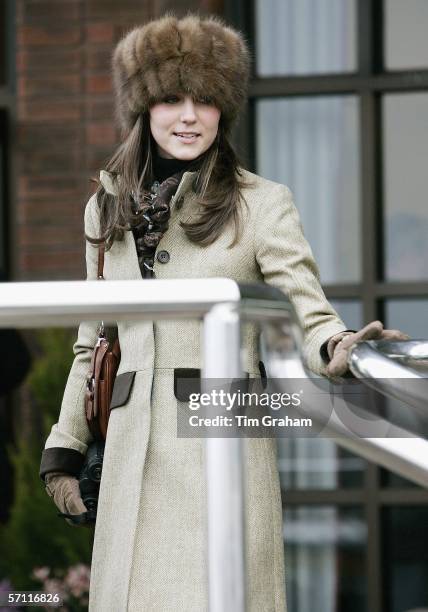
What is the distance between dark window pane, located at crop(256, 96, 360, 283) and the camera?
5012 mm

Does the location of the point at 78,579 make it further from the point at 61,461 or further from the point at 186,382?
the point at 186,382

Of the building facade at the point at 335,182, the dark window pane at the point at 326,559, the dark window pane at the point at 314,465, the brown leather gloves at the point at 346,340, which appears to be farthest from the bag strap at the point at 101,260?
the dark window pane at the point at 326,559

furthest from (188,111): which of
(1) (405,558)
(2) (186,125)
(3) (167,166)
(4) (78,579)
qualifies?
(1) (405,558)

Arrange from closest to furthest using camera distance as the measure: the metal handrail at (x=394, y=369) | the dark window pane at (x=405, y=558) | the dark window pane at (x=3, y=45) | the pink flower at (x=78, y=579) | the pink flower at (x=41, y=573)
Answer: the metal handrail at (x=394, y=369)
the pink flower at (x=78, y=579)
the pink flower at (x=41, y=573)
the dark window pane at (x=405, y=558)
the dark window pane at (x=3, y=45)

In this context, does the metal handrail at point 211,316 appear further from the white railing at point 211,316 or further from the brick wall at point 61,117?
the brick wall at point 61,117

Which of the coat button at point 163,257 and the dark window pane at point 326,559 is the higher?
the coat button at point 163,257

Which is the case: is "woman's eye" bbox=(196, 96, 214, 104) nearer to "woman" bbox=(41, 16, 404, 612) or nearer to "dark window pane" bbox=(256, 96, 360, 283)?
"woman" bbox=(41, 16, 404, 612)

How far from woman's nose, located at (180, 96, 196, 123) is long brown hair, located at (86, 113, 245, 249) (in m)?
0.08

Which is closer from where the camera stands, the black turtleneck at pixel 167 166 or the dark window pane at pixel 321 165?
the black turtleneck at pixel 167 166

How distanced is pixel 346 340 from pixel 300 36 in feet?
11.0

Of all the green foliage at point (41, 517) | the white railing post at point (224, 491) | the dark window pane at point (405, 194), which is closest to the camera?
the white railing post at point (224, 491)

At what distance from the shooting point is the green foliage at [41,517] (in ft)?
14.4

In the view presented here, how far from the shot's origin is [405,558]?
4863 mm

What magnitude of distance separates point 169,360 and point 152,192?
13.7 inches
